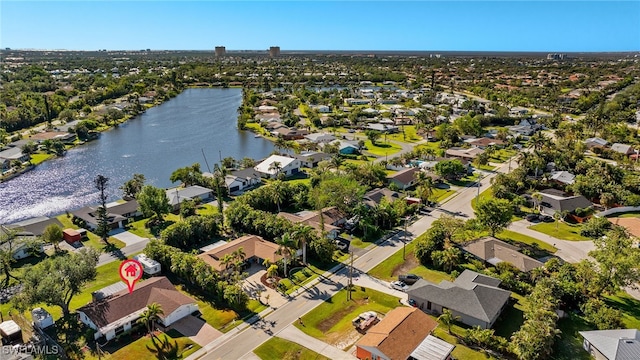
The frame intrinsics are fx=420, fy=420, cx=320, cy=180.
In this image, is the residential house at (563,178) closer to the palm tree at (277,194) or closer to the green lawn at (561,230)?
the green lawn at (561,230)


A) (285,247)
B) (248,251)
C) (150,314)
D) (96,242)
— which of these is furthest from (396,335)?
(96,242)

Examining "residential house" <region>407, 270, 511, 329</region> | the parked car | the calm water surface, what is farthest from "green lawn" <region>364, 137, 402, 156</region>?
"residential house" <region>407, 270, 511, 329</region>

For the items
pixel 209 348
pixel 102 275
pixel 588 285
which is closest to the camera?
pixel 209 348

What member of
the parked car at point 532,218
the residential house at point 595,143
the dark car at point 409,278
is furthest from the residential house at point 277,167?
the residential house at point 595,143

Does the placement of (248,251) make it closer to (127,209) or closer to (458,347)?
(127,209)

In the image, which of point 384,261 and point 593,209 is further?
point 593,209

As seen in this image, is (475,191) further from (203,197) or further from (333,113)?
(333,113)

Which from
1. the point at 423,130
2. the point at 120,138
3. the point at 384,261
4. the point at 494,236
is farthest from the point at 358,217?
the point at 120,138
